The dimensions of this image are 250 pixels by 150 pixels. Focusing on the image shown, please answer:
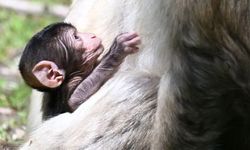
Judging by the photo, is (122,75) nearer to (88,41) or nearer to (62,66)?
(88,41)

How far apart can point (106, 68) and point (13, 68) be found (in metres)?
3.67

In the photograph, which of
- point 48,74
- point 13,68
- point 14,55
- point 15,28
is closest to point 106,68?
point 48,74

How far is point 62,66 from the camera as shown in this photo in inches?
179

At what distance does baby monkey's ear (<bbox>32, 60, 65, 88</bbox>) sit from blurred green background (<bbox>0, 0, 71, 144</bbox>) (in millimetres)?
711

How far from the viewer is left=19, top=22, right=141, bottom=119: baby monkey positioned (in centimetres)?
436

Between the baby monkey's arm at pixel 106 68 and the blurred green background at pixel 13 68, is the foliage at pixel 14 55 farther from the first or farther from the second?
the baby monkey's arm at pixel 106 68

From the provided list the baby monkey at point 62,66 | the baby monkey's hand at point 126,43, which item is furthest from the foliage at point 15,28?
the baby monkey's hand at point 126,43

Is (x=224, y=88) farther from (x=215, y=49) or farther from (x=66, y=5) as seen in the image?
(x=66, y=5)

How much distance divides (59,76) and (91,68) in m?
0.17

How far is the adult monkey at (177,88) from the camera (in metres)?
3.49

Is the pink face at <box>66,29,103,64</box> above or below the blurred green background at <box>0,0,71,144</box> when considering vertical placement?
above

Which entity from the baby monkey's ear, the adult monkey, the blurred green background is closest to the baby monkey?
the baby monkey's ear

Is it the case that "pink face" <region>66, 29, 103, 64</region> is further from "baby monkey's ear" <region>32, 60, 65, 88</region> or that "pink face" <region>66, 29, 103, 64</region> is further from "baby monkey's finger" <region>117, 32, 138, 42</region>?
"baby monkey's finger" <region>117, 32, 138, 42</region>

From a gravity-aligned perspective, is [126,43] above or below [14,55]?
above
